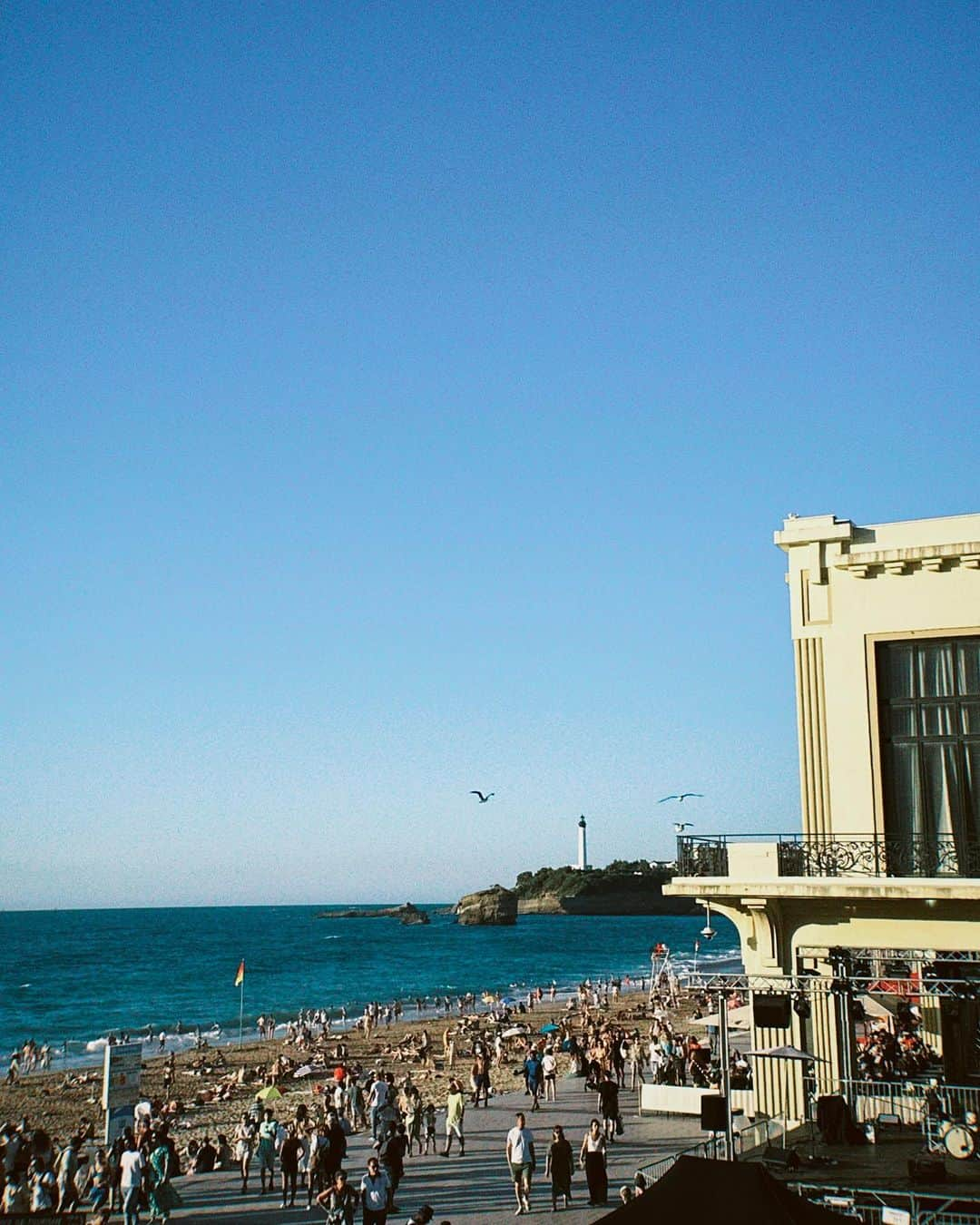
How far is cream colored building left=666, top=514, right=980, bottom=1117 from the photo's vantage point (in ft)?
56.3

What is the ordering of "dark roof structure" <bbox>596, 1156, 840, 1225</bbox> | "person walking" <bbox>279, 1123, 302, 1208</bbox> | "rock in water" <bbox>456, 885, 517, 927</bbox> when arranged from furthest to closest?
"rock in water" <bbox>456, 885, 517, 927</bbox>
"person walking" <bbox>279, 1123, 302, 1208</bbox>
"dark roof structure" <bbox>596, 1156, 840, 1225</bbox>

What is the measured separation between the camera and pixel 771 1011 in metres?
16.8

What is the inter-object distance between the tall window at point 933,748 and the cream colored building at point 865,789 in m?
0.02

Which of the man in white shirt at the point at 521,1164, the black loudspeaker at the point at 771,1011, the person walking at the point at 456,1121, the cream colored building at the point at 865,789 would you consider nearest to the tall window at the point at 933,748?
the cream colored building at the point at 865,789

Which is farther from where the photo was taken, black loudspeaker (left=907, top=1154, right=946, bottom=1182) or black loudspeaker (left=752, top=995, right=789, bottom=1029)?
black loudspeaker (left=752, top=995, right=789, bottom=1029)

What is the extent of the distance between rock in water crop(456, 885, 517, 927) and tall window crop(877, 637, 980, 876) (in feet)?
562

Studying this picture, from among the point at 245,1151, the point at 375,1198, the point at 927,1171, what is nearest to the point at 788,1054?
the point at 927,1171

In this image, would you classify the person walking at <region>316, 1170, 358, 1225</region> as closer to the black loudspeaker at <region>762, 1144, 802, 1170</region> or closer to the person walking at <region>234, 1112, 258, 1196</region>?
the person walking at <region>234, 1112, 258, 1196</region>

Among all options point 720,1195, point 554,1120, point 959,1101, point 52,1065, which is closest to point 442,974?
point 52,1065

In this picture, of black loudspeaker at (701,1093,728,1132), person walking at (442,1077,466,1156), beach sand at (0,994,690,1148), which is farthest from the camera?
beach sand at (0,994,690,1148)

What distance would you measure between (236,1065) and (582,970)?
204 feet

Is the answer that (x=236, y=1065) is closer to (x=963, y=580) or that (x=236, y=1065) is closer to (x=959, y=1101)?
(x=959, y=1101)

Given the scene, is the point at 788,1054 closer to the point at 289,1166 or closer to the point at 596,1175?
the point at 596,1175

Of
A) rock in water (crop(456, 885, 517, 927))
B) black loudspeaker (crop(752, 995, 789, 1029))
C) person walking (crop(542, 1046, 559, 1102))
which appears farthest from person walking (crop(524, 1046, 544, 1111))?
rock in water (crop(456, 885, 517, 927))
